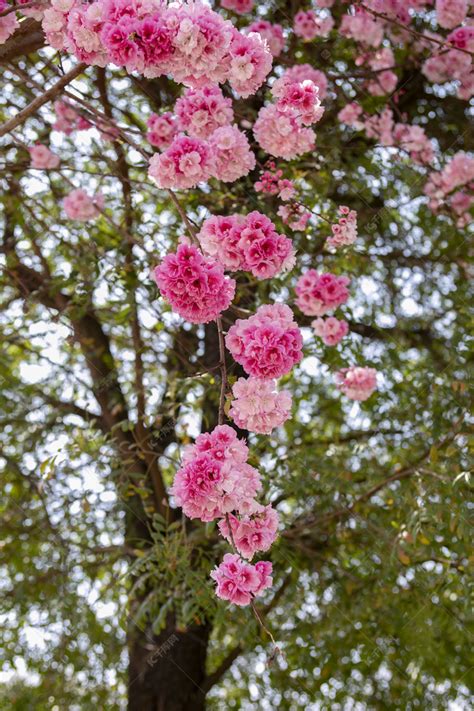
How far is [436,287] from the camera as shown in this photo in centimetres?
477

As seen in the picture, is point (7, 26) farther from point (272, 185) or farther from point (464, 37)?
point (464, 37)

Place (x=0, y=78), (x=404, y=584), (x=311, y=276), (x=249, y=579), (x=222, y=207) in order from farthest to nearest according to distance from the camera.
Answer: (x=404, y=584), (x=222, y=207), (x=0, y=78), (x=311, y=276), (x=249, y=579)

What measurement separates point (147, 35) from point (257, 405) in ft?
2.95

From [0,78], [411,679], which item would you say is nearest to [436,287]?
[411,679]

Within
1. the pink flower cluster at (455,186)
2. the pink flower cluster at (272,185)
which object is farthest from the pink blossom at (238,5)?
the pink flower cluster at (272,185)

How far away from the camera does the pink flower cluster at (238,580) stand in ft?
6.63

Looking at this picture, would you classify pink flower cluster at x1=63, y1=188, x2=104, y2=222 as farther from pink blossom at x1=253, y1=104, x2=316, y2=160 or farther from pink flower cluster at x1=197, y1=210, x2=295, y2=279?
pink flower cluster at x1=197, y1=210, x2=295, y2=279

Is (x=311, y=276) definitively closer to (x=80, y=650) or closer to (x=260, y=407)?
(x=260, y=407)

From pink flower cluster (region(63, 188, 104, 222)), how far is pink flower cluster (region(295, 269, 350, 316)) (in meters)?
1.21

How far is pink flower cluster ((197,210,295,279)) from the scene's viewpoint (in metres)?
Answer: 2.21

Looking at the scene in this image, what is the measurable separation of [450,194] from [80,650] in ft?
10.3

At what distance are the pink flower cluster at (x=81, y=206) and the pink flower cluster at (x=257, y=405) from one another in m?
2.17

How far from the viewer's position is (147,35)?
6.65ft

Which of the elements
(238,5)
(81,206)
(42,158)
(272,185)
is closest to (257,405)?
(272,185)
